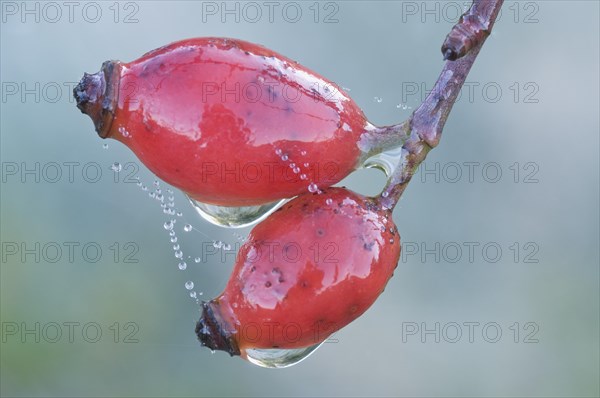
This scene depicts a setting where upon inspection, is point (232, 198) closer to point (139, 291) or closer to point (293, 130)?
point (293, 130)

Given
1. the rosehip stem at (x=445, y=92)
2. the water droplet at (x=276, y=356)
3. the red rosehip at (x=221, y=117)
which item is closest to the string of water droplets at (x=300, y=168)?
the red rosehip at (x=221, y=117)

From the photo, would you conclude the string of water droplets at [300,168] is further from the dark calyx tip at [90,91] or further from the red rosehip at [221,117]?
the dark calyx tip at [90,91]

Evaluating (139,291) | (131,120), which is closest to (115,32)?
(139,291)

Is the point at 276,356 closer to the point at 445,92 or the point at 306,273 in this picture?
the point at 306,273

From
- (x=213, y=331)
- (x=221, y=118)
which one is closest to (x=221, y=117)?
(x=221, y=118)

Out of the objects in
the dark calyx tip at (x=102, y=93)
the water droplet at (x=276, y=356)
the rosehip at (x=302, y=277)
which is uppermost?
the dark calyx tip at (x=102, y=93)

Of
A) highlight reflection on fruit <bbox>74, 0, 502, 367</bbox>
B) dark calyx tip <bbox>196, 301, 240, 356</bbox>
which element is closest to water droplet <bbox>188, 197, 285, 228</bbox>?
highlight reflection on fruit <bbox>74, 0, 502, 367</bbox>

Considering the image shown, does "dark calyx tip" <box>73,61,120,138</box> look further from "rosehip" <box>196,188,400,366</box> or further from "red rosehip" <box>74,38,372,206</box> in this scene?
"rosehip" <box>196,188,400,366</box>
